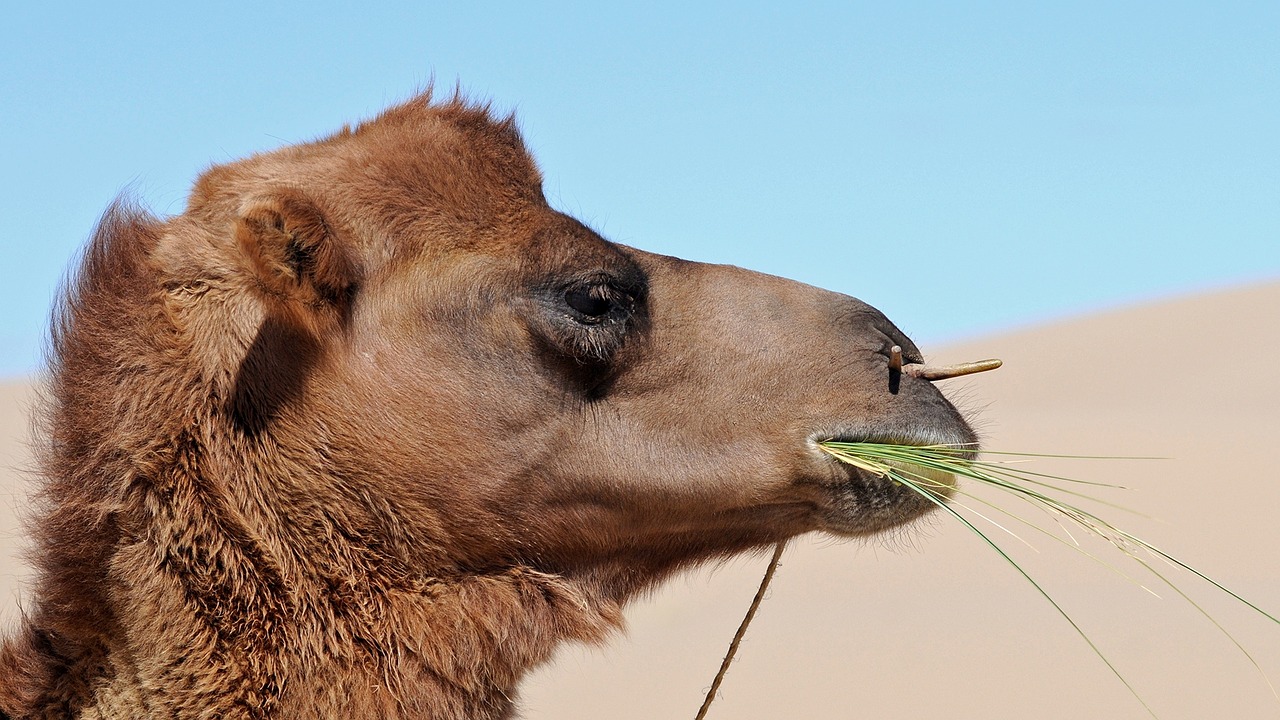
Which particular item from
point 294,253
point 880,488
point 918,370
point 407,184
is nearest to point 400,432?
point 294,253

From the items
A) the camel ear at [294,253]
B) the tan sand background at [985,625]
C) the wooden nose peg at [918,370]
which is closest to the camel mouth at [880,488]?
the wooden nose peg at [918,370]

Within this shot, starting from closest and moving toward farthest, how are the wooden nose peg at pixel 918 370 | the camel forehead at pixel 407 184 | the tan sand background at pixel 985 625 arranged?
the camel forehead at pixel 407 184
the wooden nose peg at pixel 918 370
the tan sand background at pixel 985 625

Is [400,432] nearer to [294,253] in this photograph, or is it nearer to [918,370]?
[294,253]

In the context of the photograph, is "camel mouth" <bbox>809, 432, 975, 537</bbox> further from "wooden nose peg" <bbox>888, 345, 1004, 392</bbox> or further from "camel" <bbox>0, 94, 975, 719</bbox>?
"wooden nose peg" <bbox>888, 345, 1004, 392</bbox>

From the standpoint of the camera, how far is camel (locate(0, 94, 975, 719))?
300cm

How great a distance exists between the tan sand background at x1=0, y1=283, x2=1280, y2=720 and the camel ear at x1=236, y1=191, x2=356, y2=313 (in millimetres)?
1734

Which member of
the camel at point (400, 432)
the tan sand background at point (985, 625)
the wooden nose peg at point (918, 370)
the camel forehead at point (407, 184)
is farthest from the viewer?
the tan sand background at point (985, 625)

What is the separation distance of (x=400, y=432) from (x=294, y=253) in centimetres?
50

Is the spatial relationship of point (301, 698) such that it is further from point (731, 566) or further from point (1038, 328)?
point (1038, 328)

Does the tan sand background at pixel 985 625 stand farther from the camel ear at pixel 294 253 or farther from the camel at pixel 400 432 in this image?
the camel ear at pixel 294 253

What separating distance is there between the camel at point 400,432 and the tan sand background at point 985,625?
0.67 meters

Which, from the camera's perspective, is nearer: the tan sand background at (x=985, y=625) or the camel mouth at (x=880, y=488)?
the camel mouth at (x=880, y=488)

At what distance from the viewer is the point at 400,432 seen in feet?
10.6

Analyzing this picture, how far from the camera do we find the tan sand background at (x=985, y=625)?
1099 centimetres
